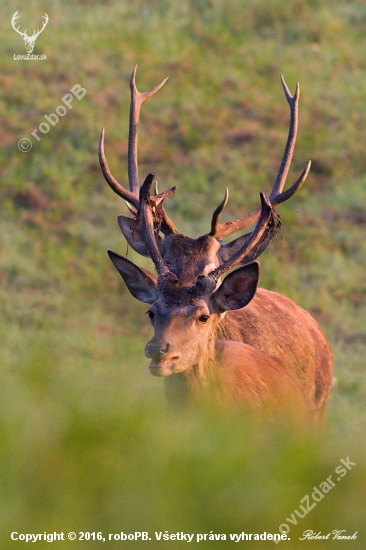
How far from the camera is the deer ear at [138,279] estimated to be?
265 inches

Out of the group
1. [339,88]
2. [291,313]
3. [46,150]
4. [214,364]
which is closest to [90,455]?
[214,364]

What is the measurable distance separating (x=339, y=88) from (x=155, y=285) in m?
15.8

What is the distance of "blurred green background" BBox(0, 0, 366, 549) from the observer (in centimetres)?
341

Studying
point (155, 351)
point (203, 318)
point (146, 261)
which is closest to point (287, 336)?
point (203, 318)

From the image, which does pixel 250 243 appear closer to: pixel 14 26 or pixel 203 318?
pixel 203 318

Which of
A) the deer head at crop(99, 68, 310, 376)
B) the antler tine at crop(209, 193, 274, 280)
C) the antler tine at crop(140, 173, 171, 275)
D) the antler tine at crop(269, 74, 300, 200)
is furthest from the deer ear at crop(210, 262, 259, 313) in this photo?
the antler tine at crop(269, 74, 300, 200)

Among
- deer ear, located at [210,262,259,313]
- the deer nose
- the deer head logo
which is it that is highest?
the deer head logo

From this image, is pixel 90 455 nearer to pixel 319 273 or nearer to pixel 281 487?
pixel 281 487

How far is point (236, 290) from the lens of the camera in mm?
6598

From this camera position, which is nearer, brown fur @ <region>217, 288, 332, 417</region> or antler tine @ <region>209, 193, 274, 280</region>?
antler tine @ <region>209, 193, 274, 280</region>

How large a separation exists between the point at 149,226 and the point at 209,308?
79 centimetres

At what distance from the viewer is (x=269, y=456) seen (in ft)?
12.4

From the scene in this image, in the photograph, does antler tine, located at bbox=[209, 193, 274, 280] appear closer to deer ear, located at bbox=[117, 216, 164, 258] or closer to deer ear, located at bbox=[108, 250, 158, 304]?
deer ear, located at bbox=[108, 250, 158, 304]

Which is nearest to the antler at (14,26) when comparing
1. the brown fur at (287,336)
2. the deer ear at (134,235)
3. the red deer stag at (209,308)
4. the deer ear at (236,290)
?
the brown fur at (287,336)
